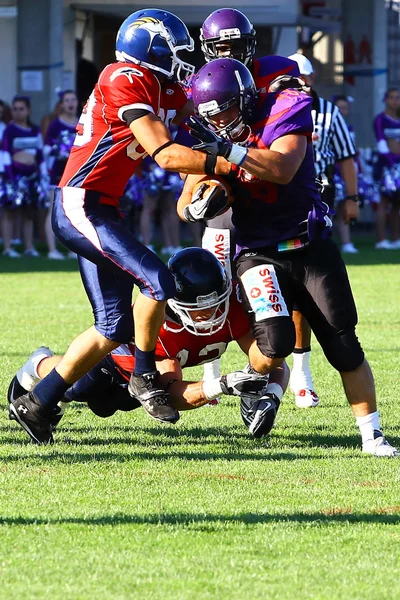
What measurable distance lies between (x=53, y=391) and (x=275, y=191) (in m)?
1.32

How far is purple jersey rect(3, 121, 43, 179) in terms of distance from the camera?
16297 mm

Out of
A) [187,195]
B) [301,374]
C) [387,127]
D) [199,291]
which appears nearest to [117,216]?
[187,195]

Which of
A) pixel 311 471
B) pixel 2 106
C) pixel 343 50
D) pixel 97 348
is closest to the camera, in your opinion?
pixel 311 471

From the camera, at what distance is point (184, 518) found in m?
4.27

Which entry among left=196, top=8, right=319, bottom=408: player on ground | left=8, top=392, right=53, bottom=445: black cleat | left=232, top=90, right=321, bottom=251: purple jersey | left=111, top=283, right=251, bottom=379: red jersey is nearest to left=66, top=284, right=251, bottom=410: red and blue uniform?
left=111, top=283, right=251, bottom=379: red jersey

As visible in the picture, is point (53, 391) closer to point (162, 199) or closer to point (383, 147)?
point (162, 199)

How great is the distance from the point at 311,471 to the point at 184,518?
0.94 metres

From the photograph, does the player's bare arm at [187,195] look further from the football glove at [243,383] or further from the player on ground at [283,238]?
the football glove at [243,383]

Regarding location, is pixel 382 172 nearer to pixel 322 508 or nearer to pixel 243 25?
pixel 243 25

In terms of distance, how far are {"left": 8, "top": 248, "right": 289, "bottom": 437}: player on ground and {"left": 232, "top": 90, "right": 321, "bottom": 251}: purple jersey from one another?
255 millimetres

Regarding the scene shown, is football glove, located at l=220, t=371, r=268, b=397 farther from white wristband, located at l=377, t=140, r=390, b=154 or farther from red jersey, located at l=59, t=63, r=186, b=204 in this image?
white wristband, located at l=377, t=140, r=390, b=154

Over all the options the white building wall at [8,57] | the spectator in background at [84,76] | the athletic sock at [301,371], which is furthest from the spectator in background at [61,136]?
the athletic sock at [301,371]

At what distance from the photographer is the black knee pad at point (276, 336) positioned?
5.23 meters

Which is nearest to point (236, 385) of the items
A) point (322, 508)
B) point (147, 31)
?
point (322, 508)
